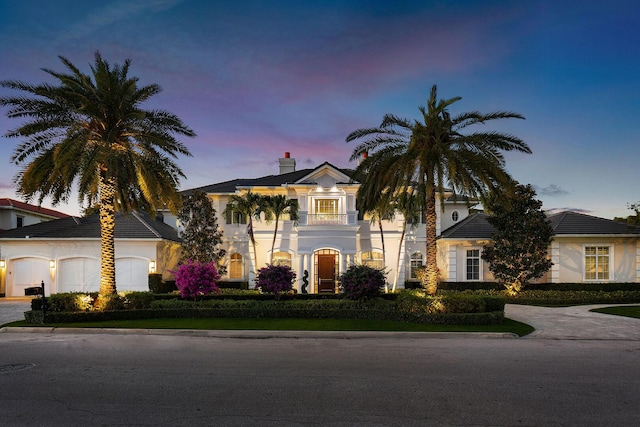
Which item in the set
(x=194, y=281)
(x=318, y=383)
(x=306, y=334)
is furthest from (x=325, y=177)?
(x=318, y=383)

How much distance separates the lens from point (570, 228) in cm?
2548

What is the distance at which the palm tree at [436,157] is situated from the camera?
16.6m

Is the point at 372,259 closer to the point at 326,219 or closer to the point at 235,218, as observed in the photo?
the point at 326,219

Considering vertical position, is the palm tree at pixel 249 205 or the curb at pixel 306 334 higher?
the palm tree at pixel 249 205

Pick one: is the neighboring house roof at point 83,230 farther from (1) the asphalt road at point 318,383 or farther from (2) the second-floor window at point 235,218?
(1) the asphalt road at point 318,383

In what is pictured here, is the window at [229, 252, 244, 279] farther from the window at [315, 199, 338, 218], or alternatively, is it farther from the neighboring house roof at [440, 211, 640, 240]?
the neighboring house roof at [440, 211, 640, 240]

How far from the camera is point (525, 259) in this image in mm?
23484

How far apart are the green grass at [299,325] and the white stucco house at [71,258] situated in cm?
1083

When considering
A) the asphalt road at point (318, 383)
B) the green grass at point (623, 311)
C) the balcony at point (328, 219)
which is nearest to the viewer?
the asphalt road at point (318, 383)

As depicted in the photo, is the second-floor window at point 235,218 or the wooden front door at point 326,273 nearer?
the wooden front door at point 326,273

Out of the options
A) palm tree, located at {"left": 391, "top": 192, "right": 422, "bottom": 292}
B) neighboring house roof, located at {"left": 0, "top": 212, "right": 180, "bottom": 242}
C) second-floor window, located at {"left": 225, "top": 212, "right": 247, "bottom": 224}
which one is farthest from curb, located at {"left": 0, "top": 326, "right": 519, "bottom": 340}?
second-floor window, located at {"left": 225, "top": 212, "right": 247, "bottom": 224}

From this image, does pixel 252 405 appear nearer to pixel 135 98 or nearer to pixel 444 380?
pixel 444 380

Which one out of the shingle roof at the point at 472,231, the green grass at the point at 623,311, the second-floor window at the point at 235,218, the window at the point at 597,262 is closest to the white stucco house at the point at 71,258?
the second-floor window at the point at 235,218

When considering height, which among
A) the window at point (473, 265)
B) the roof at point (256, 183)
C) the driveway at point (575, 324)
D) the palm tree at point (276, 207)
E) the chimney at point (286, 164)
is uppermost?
the chimney at point (286, 164)
